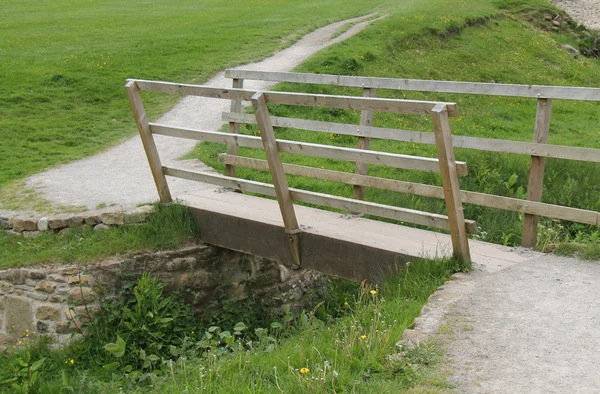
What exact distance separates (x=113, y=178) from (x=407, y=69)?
34.9ft

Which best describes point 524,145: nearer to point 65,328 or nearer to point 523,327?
point 523,327

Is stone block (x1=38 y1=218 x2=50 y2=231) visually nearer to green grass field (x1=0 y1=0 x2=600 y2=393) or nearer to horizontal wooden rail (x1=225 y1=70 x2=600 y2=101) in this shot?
green grass field (x1=0 y1=0 x2=600 y2=393)

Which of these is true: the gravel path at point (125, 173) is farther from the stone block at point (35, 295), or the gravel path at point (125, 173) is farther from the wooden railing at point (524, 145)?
the wooden railing at point (524, 145)

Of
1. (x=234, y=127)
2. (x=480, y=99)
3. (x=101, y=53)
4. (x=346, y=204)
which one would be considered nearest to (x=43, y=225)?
(x=234, y=127)

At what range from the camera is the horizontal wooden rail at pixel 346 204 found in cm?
634

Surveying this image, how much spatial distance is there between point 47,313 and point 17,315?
452mm

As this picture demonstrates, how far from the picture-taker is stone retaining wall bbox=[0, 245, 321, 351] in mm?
7801

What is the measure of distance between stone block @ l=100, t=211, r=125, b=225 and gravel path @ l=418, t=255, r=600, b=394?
4041mm

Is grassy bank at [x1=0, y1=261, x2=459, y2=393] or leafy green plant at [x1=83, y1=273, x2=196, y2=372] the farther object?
leafy green plant at [x1=83, y1=273, x2=196, y2=372]

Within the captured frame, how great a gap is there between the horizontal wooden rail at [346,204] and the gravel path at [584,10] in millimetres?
28072

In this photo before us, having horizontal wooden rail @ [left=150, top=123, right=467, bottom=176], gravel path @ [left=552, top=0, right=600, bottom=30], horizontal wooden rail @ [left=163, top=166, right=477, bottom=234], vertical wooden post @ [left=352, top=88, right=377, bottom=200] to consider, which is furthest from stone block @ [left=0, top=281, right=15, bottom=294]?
gravel path @ [left=552, top=0, right=600, bottom=30]

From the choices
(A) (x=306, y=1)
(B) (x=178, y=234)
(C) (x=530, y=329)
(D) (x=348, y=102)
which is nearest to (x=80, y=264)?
(B) (x=178, y=234)

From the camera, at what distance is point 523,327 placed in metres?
4.95

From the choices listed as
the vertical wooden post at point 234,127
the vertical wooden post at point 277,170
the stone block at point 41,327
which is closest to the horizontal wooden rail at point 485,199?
the vertical wooden post at point 277,170
